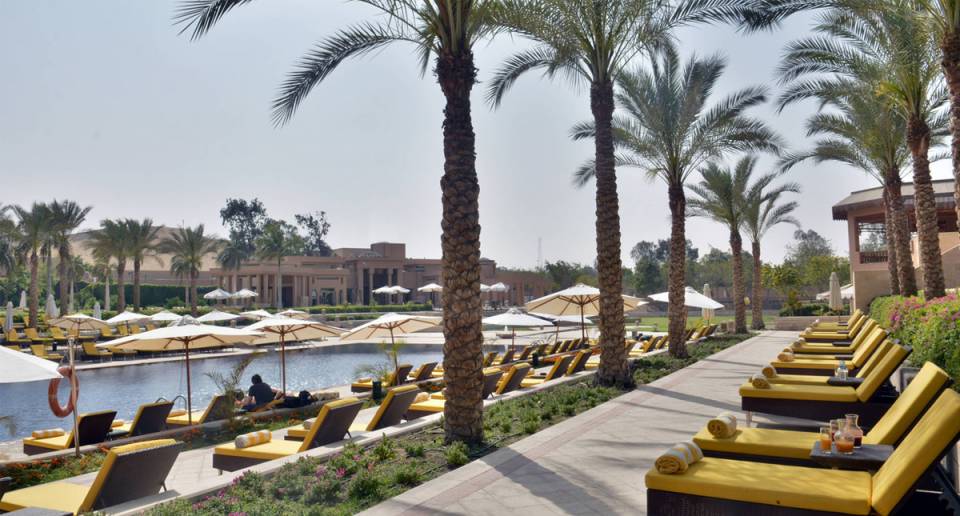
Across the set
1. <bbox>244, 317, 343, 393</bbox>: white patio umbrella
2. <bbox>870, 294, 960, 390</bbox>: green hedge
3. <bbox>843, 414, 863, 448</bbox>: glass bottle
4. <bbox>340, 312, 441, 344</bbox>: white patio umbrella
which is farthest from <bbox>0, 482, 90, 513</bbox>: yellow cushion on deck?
<bbox>340, 312, 441, 344</bbox>: white patio umbrella

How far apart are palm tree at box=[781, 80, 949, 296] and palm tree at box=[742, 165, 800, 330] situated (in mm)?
6615

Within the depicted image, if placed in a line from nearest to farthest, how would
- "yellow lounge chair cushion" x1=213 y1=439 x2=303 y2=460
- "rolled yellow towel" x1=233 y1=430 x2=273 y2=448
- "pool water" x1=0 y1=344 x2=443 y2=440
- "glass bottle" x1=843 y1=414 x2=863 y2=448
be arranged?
"glass bottle" x1=843 y1=414 x2=863 y2=448 → "yellow lounge chair cushion" x1=213 y1=439 x2=303 y2=460 → "rolled yellow towel" x1=233 y1=430 x2=273 y2=448 → "pool water" x1=0 y1=344 x2=443 y2=440

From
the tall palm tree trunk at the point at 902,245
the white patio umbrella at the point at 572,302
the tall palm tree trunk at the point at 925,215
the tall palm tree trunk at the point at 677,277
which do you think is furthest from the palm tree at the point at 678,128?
the tall palm tree trunk at the point at 925,215

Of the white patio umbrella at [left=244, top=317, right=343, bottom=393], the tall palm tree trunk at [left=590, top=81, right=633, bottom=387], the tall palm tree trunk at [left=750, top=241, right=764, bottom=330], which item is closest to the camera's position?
the tall palm tree trunk at [left=590, top=81, right=633, bottom=387]

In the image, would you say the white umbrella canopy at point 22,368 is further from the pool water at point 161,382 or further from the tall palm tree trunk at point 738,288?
the tall palm tree trunk at point 738,288

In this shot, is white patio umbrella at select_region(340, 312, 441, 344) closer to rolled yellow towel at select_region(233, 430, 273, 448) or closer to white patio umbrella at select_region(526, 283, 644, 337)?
white patio umbrella at select_region(526, 283, 644, 337)

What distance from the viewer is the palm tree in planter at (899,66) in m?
13.1

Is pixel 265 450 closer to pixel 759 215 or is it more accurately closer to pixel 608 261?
pixel 608 261

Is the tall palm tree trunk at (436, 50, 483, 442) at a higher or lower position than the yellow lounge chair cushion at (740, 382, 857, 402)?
higher

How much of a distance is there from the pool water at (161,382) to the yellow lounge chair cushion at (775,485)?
11316 mm

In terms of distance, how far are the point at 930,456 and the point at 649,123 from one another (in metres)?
15.8

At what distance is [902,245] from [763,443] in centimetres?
1505

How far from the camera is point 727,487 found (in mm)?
4465

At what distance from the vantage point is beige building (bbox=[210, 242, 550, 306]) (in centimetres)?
6450
